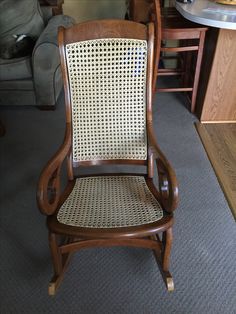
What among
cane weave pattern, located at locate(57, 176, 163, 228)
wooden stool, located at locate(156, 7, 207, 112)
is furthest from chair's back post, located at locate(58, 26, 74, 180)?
wooden stool, located at locate(156, 7, 207, 112)

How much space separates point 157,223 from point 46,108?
172 cm

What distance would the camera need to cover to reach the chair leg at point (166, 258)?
1069 mm

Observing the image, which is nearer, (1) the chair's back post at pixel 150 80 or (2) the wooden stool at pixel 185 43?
(1) the chair's back post at pixel 150 80

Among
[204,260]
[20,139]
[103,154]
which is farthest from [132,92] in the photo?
[20,139]

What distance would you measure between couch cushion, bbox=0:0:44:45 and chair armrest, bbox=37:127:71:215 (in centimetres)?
162

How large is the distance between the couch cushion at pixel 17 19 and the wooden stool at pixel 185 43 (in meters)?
1.14

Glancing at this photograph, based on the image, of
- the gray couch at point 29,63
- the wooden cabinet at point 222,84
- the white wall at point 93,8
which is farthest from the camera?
the white wall at point 93,8

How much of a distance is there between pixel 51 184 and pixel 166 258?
1.85ft

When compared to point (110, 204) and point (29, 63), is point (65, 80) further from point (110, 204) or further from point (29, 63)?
point (29, 63)

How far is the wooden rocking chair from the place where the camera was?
3.35 feet

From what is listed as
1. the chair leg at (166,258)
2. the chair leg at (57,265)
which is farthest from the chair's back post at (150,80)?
the chair leg at (57,265)

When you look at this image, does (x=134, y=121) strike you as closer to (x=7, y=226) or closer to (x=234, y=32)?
(x=7, y=226)

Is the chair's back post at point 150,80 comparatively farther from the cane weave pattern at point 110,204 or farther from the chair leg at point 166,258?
the chair leg at point 166,258

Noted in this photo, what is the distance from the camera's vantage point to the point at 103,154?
51.3 inches
